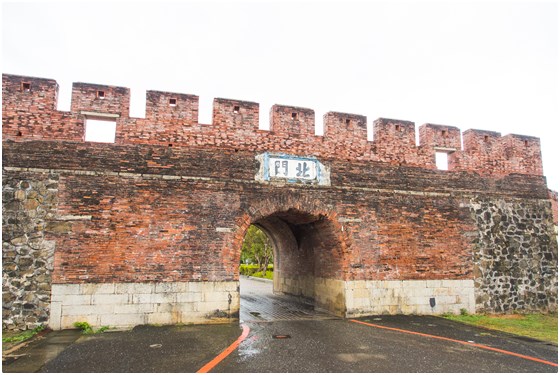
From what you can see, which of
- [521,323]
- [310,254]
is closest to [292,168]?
[310,254]

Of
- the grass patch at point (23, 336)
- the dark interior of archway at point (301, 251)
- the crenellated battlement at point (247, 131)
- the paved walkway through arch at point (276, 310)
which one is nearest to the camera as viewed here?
the grass patch at point (23, 336)

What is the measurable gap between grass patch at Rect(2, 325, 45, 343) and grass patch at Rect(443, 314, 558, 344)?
30.5 feet

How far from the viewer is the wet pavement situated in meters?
5.77

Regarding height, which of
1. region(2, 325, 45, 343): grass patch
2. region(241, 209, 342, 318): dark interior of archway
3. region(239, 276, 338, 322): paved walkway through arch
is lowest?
region(239, 276, 338, 322): paved walkway through arch

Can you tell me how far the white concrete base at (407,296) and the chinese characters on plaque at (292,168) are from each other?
2.87m

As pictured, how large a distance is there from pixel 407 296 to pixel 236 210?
4.92 meters

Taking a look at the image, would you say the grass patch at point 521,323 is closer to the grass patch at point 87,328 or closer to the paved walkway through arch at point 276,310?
the paved walkway through arch at point 276,310

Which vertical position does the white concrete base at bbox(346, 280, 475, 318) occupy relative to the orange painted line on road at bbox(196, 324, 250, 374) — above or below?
above

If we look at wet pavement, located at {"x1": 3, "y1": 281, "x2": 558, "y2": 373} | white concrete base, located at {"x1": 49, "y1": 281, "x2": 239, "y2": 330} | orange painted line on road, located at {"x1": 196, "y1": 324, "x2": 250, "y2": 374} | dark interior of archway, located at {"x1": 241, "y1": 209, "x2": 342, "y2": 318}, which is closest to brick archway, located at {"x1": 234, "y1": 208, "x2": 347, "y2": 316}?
dark interior of archway, located at {"x1": 241, "y1": 209, "x2": 342, "y2": 318}

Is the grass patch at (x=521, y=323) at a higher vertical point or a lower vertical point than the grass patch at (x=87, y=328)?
lower

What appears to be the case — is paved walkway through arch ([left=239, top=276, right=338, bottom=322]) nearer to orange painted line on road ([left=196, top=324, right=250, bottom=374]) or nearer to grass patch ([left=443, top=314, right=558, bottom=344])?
orange painted line on road ([left=196, top=324, right=250, bottom=374])

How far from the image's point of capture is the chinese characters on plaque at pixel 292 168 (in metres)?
9.99

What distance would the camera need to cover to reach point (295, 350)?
21.8 feet

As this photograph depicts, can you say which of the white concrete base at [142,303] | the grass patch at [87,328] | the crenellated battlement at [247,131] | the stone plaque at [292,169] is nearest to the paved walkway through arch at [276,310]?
the white concrete base at [142,303]
